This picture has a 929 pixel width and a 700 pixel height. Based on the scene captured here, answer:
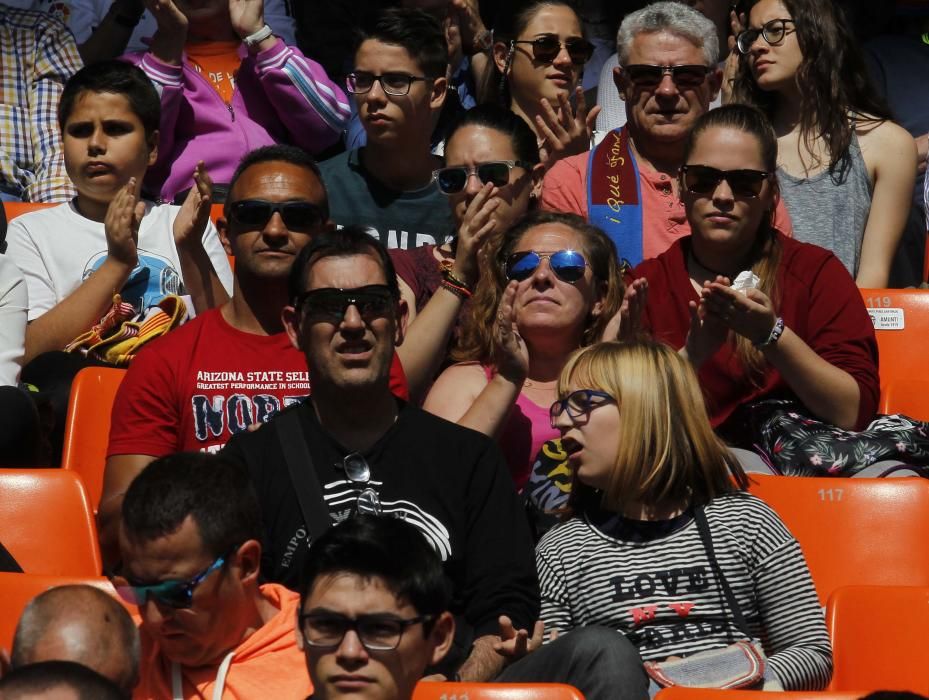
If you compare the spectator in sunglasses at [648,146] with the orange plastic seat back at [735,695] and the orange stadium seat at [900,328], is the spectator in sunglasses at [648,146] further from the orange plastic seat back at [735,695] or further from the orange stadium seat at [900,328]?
the orange plastic seat back at [735,695]

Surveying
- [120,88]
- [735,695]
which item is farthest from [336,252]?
[120,88]

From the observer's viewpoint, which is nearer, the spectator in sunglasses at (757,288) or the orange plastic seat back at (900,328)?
the spectator in sunglasses at (757,288)

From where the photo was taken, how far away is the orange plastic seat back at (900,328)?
553 centimetres

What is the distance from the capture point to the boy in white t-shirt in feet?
16.7

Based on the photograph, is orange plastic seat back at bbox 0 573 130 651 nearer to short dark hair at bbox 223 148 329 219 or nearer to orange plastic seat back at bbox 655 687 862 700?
orange plastic seat back at bbox 655 687 862 700

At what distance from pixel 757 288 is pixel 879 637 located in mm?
1279

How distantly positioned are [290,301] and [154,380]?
1.50 ft

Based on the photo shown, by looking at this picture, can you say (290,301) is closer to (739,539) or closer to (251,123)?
(739,539)

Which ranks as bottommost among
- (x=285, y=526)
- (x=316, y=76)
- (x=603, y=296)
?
(x=285, y=526)

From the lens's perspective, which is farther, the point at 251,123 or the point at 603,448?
the point at 251,123

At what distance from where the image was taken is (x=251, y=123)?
250 inches

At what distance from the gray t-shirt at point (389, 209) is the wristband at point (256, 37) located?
34.7 inches

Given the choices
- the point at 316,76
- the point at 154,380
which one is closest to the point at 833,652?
the point at 154,380

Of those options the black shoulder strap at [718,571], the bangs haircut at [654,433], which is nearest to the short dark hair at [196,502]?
the bangs haircut at [654,433]
